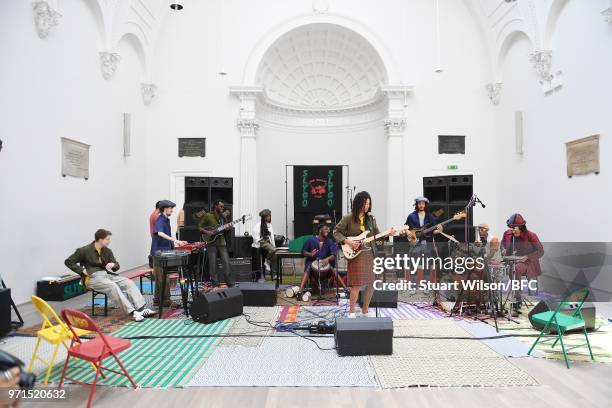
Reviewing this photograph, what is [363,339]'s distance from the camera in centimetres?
407

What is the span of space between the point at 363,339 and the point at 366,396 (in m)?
0.88

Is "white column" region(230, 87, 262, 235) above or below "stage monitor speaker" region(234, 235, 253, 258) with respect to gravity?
above

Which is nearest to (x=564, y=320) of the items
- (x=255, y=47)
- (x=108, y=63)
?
(x=108, y=63)

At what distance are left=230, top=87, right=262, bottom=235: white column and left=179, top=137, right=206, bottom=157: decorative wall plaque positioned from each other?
1158mm

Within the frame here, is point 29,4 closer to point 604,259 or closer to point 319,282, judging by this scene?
point 319,282

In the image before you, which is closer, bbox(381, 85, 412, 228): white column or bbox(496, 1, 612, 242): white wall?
bbox(496, 1, 612, 242): white wall

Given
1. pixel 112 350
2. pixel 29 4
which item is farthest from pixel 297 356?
pixel 29 4

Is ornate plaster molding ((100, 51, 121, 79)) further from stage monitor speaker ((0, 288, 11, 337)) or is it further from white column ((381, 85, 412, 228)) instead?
white column ((381, 85, 412, 228))

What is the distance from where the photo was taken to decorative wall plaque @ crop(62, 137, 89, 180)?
7.51 m

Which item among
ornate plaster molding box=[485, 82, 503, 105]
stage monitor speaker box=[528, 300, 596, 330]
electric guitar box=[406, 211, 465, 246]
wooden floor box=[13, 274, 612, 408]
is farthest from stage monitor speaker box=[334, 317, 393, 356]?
ornate plaster molding box=[485, 82, 503, 105]

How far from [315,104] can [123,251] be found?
7.95 meters

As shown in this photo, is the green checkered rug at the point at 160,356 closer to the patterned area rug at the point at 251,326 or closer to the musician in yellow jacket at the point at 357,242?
the patterned area rug at the point at 251,326

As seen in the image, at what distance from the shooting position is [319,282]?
675 centimetres

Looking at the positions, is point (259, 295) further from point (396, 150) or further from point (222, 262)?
point (396, 150)
